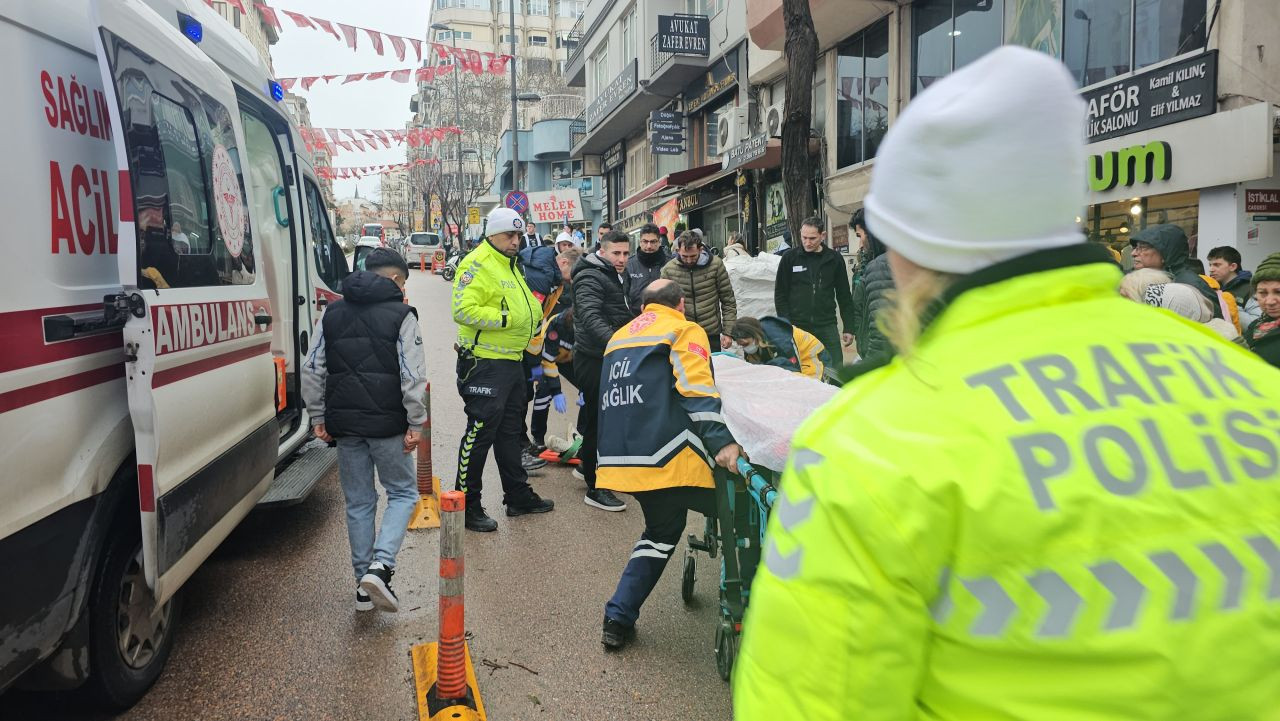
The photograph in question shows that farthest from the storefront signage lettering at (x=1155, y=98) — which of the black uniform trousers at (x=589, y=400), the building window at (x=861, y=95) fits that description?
the black uniform trousers at (x=589, y=400)

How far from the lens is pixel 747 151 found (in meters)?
16.8

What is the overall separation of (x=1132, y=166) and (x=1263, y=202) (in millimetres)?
1401

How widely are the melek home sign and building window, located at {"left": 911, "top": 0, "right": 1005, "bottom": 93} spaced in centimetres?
799

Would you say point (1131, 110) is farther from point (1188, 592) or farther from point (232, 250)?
point (1188, 592)

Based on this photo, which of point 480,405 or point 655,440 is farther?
point 480,405

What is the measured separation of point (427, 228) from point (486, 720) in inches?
2628

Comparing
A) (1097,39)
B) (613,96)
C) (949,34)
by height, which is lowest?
(1097,39)

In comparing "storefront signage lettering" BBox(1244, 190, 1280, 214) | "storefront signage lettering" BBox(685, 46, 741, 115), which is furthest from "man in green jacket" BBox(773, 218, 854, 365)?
"storefront signage lettering" BBox(685, 46, 741, 115)

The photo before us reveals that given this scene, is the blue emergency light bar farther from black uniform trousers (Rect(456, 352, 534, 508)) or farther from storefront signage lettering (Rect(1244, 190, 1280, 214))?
storefront signage lettering (Rect(1244, 190, 1280, 214))

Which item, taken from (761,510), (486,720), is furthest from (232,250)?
(761,510)

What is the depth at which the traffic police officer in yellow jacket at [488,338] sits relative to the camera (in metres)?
5.26

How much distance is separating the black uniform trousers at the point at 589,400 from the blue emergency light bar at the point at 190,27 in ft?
9.93

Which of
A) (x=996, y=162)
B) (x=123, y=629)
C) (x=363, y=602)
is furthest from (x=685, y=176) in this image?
(x=996, y=162)

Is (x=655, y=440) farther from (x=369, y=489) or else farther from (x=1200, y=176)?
(x=1200, y=176)
